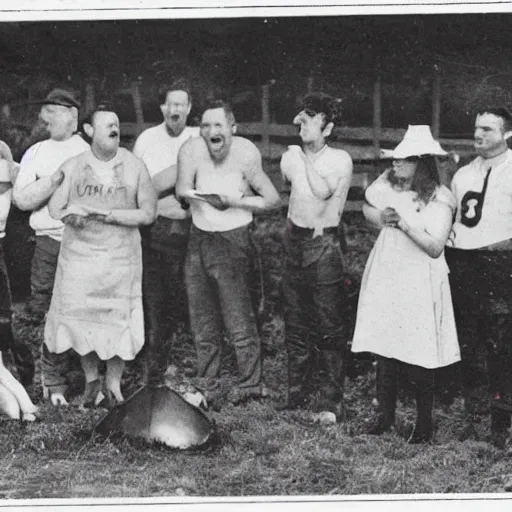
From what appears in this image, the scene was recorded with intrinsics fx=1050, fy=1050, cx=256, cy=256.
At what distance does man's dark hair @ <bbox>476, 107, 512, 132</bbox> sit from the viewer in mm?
6801

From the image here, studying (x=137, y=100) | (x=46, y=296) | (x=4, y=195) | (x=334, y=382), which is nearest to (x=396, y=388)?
(x=334, y=382)

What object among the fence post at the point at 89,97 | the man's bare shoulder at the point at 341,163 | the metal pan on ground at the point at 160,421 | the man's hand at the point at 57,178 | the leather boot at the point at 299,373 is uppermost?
the fence post at the point at 89,97

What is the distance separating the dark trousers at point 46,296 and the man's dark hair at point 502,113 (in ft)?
9.61

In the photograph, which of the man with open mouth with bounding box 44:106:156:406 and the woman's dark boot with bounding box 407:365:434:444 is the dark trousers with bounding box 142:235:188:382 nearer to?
the man with open mouth with bounding box 44:106:156:406

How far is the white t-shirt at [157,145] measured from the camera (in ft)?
22.7

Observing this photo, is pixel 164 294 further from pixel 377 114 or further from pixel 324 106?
pixel 377 114

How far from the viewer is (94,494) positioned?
679cm

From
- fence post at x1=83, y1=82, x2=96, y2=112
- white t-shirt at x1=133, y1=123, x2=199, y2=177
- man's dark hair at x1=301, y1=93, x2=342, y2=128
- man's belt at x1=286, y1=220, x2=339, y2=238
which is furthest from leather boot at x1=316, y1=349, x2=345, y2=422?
fence post at x1=83, y1=82, x2=96, y2=112

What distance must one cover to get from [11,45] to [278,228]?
7.02 feet

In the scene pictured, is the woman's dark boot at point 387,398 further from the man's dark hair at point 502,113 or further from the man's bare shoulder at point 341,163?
the man's dark hair at point 502,113

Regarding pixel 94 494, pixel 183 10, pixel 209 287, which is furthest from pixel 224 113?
pixel 94 494

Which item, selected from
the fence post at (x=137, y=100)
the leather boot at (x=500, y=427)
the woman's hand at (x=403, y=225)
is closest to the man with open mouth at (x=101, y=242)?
the fence post at (x=137, y=100)

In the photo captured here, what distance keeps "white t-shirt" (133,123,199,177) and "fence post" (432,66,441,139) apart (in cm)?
155

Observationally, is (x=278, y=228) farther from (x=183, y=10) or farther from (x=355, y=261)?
(x=183, y=10)
